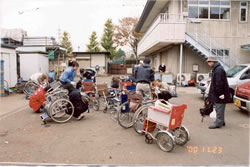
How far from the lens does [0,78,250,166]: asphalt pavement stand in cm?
380

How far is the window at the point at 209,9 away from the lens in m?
16.6

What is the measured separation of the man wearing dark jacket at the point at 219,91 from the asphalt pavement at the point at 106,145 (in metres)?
0.44

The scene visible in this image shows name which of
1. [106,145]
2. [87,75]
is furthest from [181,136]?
[87,75]

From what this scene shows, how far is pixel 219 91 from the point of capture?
5.48 metres

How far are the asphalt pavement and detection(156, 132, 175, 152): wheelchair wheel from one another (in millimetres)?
110

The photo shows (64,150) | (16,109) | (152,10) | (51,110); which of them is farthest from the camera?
(152,10)

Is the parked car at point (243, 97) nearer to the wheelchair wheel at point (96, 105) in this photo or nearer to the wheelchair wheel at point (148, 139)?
the wheelchair wheel at point (148, 139)

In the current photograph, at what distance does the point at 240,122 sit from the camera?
6398 mm

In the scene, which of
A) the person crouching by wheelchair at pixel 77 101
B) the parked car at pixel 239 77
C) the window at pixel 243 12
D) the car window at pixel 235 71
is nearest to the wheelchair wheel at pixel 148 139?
the person crouching by wheelchair at pixel 77 101

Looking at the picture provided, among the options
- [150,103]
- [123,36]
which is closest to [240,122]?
[150,103]

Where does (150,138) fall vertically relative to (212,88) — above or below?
below

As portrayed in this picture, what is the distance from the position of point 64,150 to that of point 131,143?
1379 mm

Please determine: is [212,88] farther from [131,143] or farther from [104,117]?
[104,117]

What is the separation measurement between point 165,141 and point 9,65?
36.8ft
